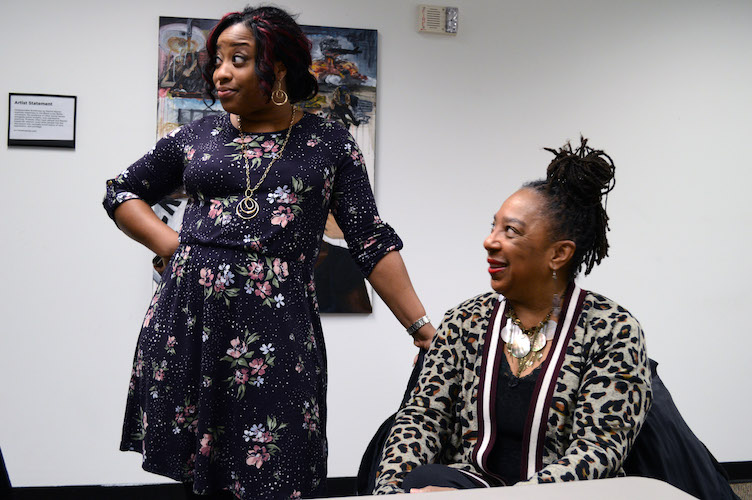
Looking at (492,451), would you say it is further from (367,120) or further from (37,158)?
(37,158)

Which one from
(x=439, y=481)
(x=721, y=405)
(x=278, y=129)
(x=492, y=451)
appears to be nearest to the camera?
(x=439, y=481)

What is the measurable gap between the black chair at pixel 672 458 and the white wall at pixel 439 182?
6.03 feet

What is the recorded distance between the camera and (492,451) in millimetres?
1410

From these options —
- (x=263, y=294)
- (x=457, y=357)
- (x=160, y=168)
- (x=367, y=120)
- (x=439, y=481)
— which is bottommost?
(x=439, y=481)

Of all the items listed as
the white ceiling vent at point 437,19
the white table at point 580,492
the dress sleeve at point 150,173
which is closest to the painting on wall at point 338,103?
the white ceiling vent at point 437,19

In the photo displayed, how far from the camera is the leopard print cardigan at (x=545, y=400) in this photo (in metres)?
1.29

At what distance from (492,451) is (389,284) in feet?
1.50

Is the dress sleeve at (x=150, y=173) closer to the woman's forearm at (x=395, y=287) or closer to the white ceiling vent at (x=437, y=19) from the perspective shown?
the woman's forearm at (x=395, y=287)

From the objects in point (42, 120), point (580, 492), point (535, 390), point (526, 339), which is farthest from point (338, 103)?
point (580, 492)

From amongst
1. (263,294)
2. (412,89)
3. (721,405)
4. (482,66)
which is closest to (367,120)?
(412,89)

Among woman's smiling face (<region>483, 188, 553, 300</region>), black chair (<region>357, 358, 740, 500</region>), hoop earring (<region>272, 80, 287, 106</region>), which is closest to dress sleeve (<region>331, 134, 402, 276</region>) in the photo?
hoop earring (<region>272, 80, 287, 106</region>)

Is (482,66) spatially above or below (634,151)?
above

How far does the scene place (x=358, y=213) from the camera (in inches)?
65.0

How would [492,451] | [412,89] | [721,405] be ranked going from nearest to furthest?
[492,451] < [412,89] < [721,405]
